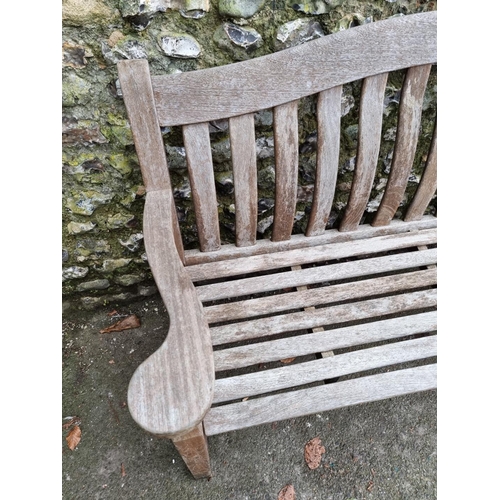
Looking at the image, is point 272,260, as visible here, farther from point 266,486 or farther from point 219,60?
point 266,486

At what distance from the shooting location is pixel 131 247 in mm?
1512

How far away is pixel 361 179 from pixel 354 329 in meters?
0.46

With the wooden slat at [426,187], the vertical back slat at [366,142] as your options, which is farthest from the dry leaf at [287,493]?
the wooden slat at [426,187]

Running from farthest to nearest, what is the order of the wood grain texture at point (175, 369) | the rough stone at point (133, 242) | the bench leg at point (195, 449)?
the rough stone at point (133, 242), the bench leg at point (195, 449), the wood grain texture at point (175, 369)

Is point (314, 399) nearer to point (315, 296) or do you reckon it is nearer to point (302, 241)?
point (315, 296)

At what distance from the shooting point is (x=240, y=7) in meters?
1.04

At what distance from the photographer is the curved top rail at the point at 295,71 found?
958 millimetres

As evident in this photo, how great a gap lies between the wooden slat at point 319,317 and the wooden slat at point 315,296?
0.08 ft

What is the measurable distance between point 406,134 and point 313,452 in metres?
1.08

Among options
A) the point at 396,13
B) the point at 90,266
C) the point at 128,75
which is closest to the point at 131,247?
the point at 90,266

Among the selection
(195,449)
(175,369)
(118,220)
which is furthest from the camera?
(118,220)

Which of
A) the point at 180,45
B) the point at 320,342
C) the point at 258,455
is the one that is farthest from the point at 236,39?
the point at 258,455

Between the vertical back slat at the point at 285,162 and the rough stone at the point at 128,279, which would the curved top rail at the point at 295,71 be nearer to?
the vertical back slat at the point at 285,162

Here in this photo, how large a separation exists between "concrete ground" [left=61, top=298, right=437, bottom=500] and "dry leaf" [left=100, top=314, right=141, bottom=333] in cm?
17
